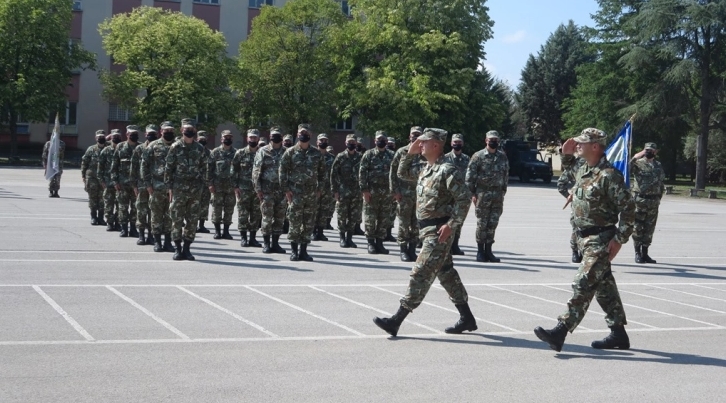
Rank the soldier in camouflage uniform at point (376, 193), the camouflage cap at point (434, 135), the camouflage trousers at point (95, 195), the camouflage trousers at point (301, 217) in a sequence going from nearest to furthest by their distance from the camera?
the camouflage cap at point (434, 135) < the camouflage trousers at point (301, 217) < the soldier in camouflage uniform at point (376, 193) < the camouflage trousers at point (95, 195)

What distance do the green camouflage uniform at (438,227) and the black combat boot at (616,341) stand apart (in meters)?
1.36

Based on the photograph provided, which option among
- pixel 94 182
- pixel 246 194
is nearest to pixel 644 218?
pixel 246 194

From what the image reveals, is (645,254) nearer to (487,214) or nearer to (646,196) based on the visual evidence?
(646,196)

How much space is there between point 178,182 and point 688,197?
44627 millimetres

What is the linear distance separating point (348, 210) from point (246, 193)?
6.69 ft

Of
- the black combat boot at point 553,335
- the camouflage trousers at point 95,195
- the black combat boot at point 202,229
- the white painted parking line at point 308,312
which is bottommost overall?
the white painted parking line at point 308,312

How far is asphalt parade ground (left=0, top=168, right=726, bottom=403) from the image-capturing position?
705 cm

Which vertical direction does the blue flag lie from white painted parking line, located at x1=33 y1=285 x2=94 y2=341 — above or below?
above

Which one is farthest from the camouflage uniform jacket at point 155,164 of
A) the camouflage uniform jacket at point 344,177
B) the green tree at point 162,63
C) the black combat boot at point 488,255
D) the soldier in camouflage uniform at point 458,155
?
the green tree at point 162,63

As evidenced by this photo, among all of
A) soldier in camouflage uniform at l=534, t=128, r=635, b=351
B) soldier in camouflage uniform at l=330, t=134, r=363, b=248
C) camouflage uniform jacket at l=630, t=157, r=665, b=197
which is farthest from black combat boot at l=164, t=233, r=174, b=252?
soldier in camouflage uniform at l=534, t=128, r=635, b=351

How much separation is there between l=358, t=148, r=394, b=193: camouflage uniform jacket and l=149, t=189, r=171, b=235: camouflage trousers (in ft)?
11.4

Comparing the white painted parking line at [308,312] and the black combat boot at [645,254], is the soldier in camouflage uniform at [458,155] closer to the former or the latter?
the black combat boot at [645,254]

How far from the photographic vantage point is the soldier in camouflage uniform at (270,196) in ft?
51.9

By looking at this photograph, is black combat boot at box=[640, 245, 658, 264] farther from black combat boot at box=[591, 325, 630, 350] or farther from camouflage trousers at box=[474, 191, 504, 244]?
black combat boot at box=[591, 325, 630, 350]
